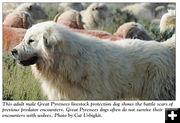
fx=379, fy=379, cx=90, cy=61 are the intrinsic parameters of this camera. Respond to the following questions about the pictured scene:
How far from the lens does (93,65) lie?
706 cm

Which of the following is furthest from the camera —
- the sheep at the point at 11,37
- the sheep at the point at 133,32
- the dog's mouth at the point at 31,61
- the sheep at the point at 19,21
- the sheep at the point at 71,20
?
the sheep at the point at 71,20

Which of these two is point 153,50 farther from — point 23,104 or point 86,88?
point 23,104

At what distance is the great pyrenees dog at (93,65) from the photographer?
22.8 ft

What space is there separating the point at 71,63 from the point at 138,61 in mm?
1360

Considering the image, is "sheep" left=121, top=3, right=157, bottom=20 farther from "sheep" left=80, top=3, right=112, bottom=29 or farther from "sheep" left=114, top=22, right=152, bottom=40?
"sheep" left=114, top=22, right=152, bottom=40

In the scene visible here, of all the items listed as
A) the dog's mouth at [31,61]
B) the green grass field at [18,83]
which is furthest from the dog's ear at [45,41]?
the green grass field at [18,83]

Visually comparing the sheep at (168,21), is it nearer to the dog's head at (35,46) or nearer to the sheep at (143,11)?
the dog's head at (35,46)

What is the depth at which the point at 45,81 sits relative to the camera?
732 centimetres

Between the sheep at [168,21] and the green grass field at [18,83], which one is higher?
the sheep at [168,21]

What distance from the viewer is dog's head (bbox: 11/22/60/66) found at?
688cm

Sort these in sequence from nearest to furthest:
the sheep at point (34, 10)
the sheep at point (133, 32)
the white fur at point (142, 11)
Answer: the sheep at point (133, 32) < the sheep at point (34, 10) < the white fur at point (142, 11)

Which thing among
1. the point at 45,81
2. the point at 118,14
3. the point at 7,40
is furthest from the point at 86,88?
the point at 118,14

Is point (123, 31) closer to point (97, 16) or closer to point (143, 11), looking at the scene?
point (97, 16)

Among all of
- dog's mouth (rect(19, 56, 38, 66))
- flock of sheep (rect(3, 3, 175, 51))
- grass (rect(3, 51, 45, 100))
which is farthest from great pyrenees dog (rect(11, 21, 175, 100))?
flock of sheep (rect(3, 3, 175, 51))
